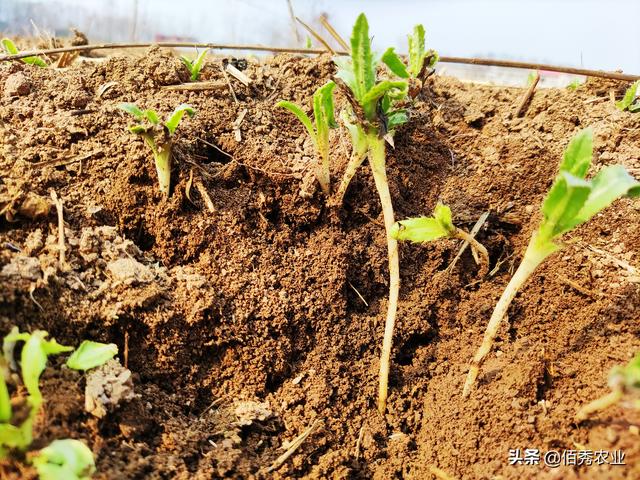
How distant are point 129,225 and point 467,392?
992mm

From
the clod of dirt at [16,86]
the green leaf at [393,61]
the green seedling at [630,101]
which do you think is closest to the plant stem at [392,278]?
the green leaf at [393,61]

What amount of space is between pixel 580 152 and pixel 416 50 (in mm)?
834

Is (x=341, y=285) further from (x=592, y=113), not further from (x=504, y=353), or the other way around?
(x=592, y=113)

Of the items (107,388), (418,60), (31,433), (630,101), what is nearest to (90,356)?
(107,388)

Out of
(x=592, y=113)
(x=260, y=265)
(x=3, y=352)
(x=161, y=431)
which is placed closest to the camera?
(x=3, y=352)

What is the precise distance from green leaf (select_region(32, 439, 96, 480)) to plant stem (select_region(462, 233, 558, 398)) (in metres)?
0.84

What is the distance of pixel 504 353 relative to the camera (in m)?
1.26

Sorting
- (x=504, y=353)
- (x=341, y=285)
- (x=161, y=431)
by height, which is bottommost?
(x=161, y=431)

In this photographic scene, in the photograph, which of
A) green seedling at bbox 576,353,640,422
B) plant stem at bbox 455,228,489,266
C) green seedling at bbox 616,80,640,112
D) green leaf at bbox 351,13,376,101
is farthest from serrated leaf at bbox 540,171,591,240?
green seedling at bbox 616,80,640,112

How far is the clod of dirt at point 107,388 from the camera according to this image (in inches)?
39.0

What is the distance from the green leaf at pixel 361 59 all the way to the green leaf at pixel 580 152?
1.51 feet

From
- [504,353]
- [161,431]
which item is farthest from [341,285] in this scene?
[161,431]

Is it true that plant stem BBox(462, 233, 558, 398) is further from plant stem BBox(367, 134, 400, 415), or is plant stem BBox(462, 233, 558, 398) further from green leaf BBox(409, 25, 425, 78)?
green leaf BBox(409, 25, 425, 78)

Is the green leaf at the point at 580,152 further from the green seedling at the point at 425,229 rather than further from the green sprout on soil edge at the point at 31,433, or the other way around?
the green sprout on soil edge at the point at 31,433
